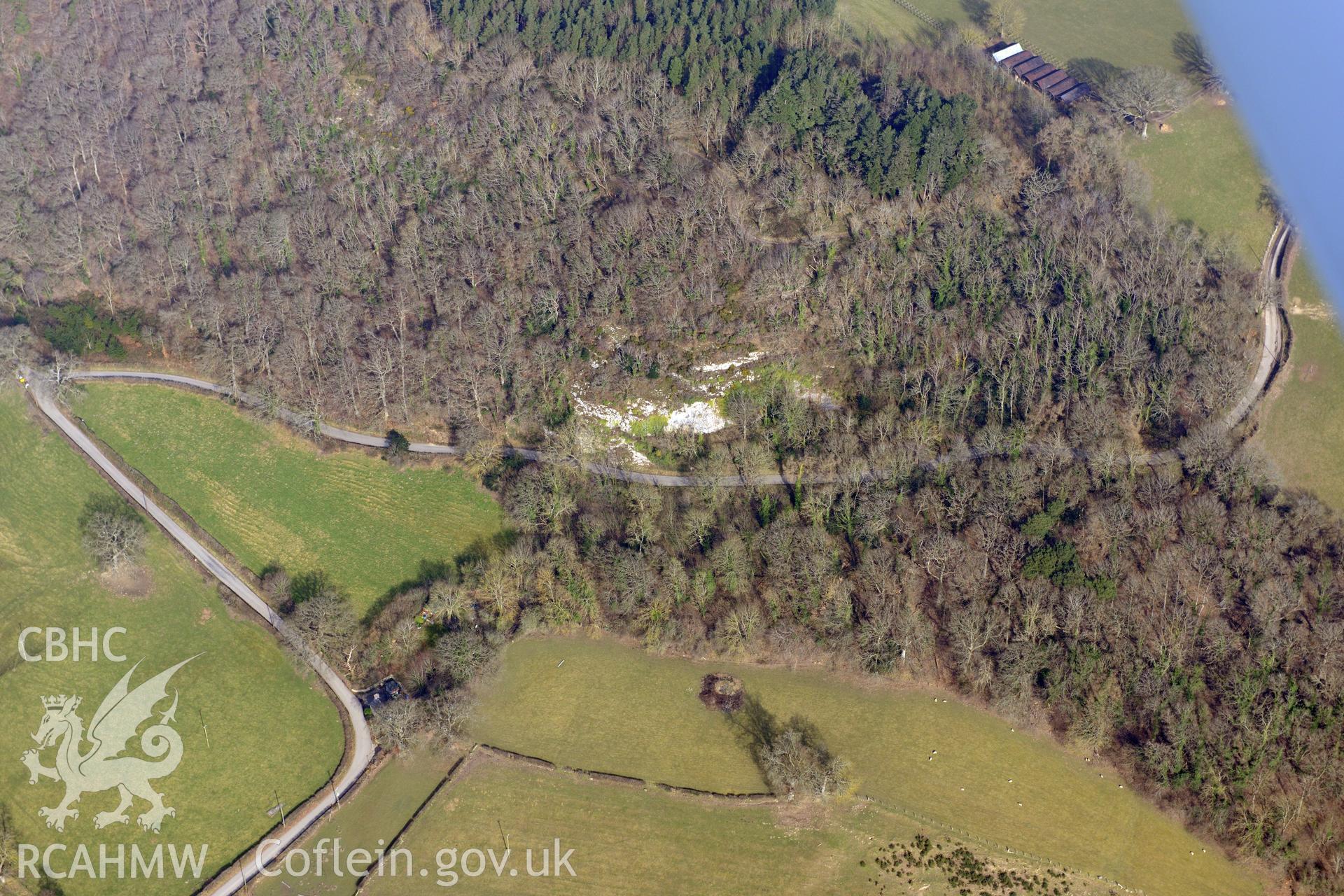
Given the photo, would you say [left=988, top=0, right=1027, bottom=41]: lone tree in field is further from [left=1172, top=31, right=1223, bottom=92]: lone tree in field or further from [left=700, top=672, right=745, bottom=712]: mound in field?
[left=700, top=672, right=745, bottom=712]: mound in field

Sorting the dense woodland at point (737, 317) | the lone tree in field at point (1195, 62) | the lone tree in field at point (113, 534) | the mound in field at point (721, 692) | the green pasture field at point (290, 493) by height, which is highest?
the lone tree in field at point (1195, 62)

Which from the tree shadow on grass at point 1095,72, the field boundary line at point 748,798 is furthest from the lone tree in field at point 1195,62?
the field boundary line at point 748,798

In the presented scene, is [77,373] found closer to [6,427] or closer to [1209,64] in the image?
[6,427]

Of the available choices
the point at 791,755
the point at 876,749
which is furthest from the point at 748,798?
the point at 876,749

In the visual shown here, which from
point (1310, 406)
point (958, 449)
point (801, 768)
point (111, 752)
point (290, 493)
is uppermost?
point (1310, 406)

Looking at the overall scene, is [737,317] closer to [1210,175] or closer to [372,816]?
[1210,175]

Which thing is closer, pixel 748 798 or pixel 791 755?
pixel 791 755

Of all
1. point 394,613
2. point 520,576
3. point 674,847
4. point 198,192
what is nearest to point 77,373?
point 198,192

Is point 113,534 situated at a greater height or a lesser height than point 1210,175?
lesser

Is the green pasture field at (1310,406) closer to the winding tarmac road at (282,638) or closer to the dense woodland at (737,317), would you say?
the dense woodland at (737,317)
